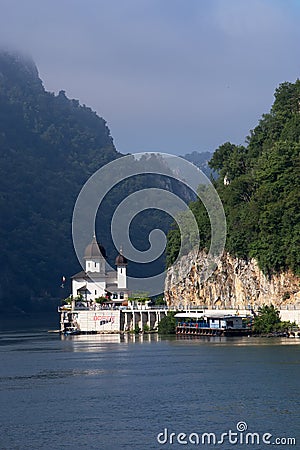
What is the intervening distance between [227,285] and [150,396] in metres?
53.9

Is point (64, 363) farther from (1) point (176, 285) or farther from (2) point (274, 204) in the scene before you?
(1) point (176, 285)

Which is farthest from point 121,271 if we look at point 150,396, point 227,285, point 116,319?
point 150,396

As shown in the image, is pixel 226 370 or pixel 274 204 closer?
pixel 226 370

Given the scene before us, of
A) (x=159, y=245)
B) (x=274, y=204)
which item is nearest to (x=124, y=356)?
(x=274, y=204)

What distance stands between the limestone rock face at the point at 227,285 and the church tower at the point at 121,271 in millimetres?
6461

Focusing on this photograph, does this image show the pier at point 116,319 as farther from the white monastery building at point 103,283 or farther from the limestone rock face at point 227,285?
the white monastery building at point 103,283

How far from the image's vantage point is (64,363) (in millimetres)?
77938

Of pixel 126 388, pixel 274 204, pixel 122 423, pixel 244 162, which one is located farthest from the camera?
pixel 244 162

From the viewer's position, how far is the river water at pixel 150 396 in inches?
1853

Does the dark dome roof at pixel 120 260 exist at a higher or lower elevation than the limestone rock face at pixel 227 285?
higher

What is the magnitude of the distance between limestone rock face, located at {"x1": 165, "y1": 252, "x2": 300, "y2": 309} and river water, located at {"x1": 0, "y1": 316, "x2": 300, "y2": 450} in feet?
40.8

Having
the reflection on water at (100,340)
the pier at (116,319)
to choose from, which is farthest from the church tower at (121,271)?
the reflection on water at (100,340)

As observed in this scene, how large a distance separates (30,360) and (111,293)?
145 ft

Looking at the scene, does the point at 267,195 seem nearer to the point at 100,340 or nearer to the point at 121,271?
the point at 100,340
